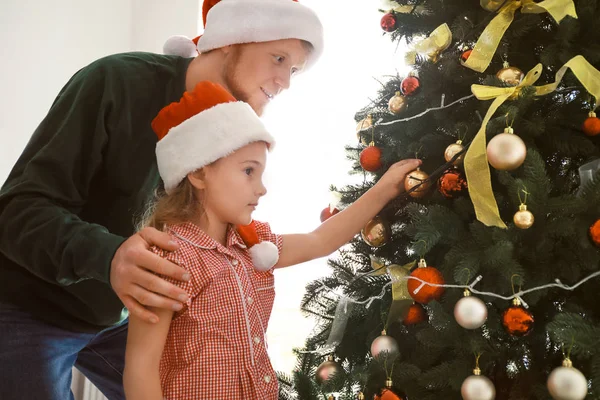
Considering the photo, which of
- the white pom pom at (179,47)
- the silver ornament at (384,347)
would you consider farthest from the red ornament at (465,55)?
the white pom pom at (179,47)

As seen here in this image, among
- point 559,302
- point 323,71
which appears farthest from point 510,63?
point 323,71

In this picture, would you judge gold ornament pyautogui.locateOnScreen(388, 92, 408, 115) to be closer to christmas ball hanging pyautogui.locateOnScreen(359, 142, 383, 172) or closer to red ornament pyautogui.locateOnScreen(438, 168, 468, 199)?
christmas ball hanging pyautogui.locateOnScreen(359, 142, 383, 172)

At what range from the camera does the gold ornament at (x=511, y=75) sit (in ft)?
3.25

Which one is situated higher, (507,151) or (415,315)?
(507,151)

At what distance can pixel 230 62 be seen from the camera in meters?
1.43

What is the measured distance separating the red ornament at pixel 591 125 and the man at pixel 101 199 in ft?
2.37

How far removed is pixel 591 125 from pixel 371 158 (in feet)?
1.47

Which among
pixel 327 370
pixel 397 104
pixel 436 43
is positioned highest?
pixel 436 43

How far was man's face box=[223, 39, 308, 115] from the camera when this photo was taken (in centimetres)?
139

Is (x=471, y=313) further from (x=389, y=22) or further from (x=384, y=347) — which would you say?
(x=389, y=22)

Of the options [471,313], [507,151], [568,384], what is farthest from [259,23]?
[568,384]

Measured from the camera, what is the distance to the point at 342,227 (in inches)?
50.2

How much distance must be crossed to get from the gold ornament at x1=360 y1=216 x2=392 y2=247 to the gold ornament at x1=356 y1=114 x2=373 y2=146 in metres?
0.21

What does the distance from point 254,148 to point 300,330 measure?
1488 millimetres
